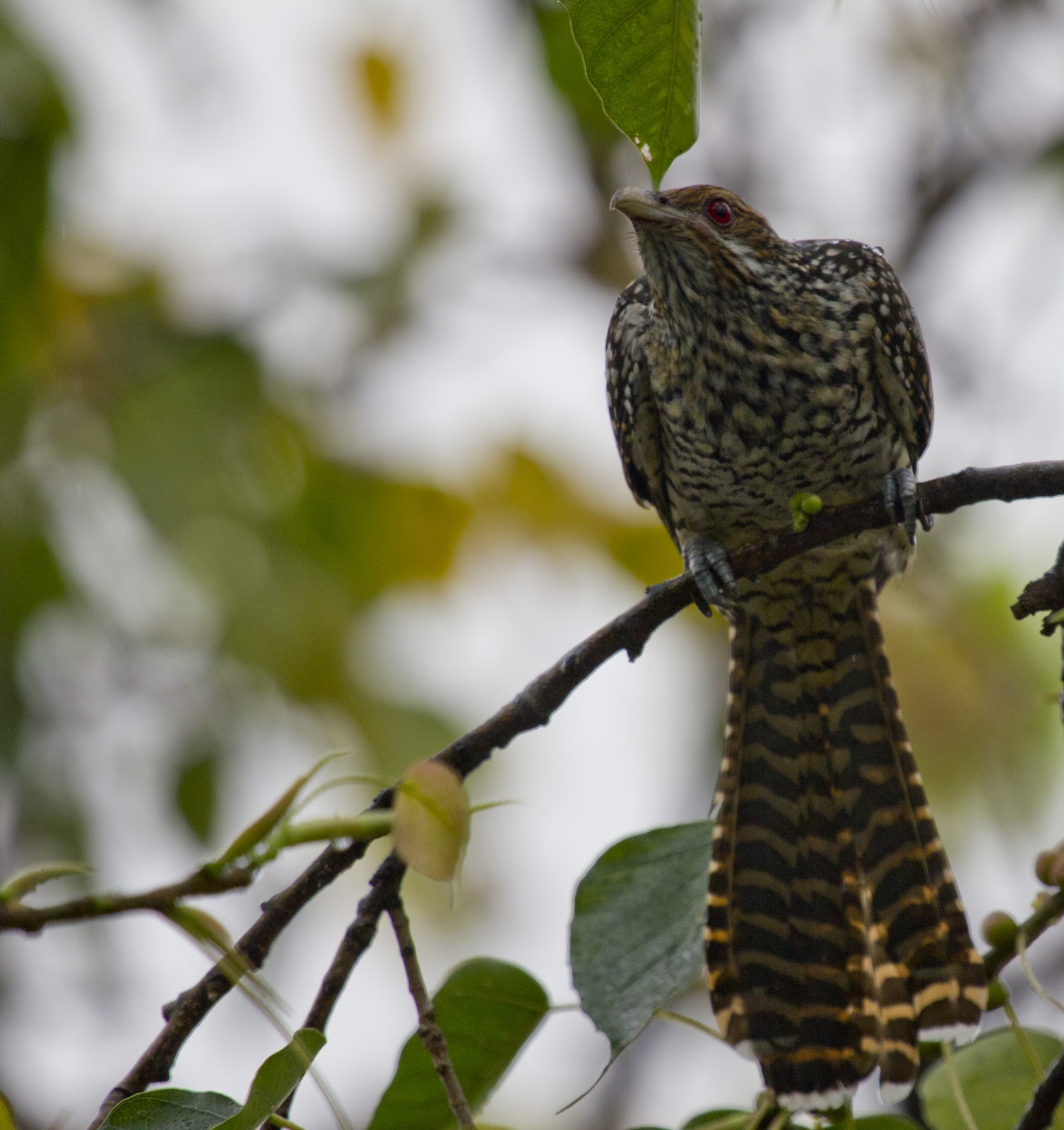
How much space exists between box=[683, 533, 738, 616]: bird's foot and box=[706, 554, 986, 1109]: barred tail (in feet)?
0.64

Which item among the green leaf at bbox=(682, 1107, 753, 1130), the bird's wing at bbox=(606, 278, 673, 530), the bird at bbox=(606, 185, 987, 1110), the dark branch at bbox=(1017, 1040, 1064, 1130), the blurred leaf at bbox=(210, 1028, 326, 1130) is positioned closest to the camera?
the blurred leaf at bbox=(210, 1028, 326, 1130)

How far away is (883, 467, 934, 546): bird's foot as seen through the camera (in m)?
2.44

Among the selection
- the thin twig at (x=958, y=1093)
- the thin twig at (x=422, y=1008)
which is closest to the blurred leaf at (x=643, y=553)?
the thin twig at (x=958, y=1093)

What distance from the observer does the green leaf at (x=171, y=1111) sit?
1582 mm

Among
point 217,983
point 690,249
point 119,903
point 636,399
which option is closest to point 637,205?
point 690,249

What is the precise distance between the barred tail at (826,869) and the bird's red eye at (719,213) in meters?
0.85

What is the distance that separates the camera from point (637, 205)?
10.6 ft

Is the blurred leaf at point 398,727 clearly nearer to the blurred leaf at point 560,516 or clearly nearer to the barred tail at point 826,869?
the barred tail at point 826,869

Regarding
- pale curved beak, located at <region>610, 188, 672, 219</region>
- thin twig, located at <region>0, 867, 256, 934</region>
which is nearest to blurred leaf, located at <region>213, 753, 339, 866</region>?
thin twig, located at <region>0, 867, 256, 934</region>

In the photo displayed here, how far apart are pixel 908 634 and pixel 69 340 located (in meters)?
3.33

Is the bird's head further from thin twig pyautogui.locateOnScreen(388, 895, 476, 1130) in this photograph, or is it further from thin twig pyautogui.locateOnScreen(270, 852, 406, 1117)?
thin twig pyautogui.locateOnScreen(388, 895, 476, 1130)

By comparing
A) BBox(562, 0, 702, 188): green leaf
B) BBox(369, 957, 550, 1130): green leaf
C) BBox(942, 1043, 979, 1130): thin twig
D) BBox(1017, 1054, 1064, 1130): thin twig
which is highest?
BBox(562, 0, 702, 188): green leaf

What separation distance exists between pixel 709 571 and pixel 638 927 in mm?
1184

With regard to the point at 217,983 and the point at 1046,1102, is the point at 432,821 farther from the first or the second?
the point at 1046,1102
